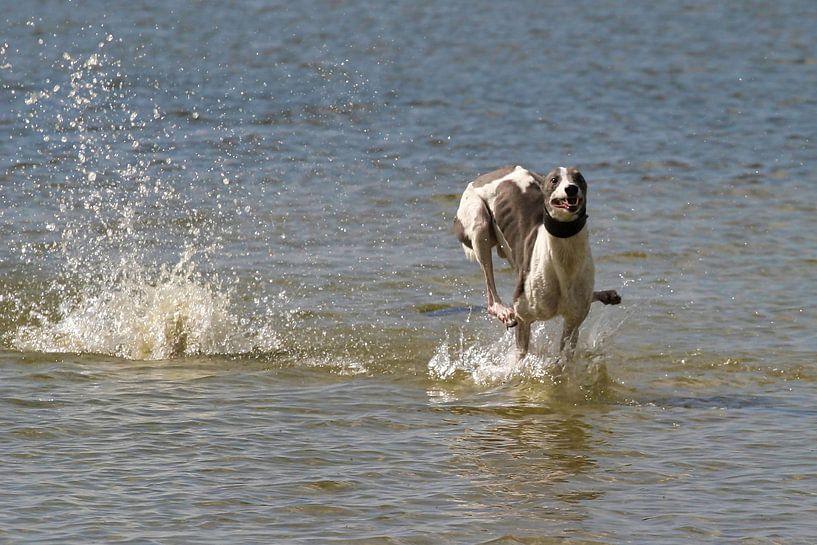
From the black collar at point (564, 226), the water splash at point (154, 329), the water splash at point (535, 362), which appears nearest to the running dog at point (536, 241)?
the black collar at point (564, 226)

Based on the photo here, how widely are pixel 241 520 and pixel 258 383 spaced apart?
8.90 feet

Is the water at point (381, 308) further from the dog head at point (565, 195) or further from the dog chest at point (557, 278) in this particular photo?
the dog head at point (565, 195)


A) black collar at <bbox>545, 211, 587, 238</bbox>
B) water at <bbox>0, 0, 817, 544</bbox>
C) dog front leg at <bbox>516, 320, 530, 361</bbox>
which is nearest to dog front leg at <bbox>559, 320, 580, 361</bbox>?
water at <bbox>0, 0, 817, 544</bbox>

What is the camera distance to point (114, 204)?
15672mm

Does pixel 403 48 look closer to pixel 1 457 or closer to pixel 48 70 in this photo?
pixel 48 70

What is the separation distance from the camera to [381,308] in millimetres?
11930

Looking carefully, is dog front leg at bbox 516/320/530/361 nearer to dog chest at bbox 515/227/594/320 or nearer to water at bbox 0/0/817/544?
water at bbox 0/0/817/544

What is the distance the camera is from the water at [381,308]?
A: 755cm

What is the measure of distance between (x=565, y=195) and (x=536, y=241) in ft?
2.29

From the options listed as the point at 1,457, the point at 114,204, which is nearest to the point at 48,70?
the point at 114,204

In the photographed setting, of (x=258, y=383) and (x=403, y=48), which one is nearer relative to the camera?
(x=258, y=383)

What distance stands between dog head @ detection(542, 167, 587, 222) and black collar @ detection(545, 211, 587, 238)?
25 millimetres

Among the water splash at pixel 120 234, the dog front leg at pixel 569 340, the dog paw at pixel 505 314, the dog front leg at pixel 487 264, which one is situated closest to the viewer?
the dog front leg at pixel 569 340

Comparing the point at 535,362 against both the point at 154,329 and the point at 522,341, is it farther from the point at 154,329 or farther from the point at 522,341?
the point at 154,329
